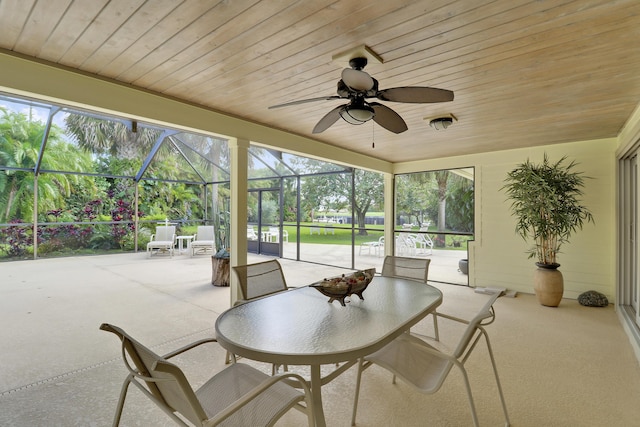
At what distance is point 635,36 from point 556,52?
389mm

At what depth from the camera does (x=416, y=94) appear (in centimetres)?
206

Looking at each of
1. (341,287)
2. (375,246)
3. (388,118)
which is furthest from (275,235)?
(341,287)

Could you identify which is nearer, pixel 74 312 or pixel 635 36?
pixel 635 36

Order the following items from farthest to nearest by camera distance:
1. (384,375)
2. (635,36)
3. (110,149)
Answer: (110,149), (384,375), (635,36)

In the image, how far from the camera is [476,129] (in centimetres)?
410

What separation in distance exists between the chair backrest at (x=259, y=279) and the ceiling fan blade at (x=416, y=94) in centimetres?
162

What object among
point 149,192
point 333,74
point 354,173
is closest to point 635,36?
point 333,74

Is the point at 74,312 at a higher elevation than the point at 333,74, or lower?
lower

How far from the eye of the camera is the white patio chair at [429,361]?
1603 mm

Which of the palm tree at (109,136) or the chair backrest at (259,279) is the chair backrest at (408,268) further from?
the palm tree at (109,136)

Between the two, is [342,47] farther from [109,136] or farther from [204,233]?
[109,136]

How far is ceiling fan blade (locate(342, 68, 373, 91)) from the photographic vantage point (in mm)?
1846

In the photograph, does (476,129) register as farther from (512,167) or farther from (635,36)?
(635,36)

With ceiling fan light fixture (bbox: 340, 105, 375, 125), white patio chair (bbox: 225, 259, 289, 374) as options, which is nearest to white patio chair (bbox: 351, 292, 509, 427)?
white patio chair (bbox: 225, 259, 289, 374)
